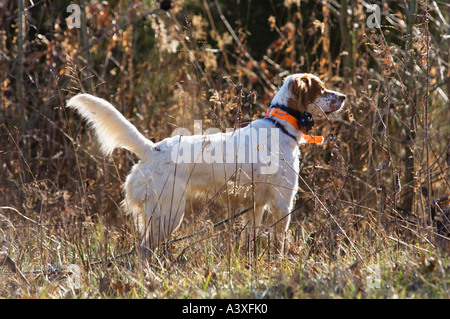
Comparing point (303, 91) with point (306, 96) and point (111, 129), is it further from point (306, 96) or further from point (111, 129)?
point (111, 129)

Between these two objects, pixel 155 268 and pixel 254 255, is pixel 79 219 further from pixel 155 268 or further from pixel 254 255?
pixel 254 255

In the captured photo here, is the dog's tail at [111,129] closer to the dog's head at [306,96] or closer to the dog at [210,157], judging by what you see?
the dog at [210,157]

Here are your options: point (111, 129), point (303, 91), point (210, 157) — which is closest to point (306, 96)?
point (303, 91)

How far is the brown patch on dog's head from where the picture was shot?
13.8 feet

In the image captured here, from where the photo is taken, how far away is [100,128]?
13.0ft

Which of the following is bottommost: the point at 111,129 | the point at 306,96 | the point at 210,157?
the point at 210,157

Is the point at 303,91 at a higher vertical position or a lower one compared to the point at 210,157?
higher

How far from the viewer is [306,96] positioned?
4250mm

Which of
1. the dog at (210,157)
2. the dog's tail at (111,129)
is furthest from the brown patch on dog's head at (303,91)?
the dog's tail at (111,129)

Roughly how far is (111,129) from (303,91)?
1.44m
